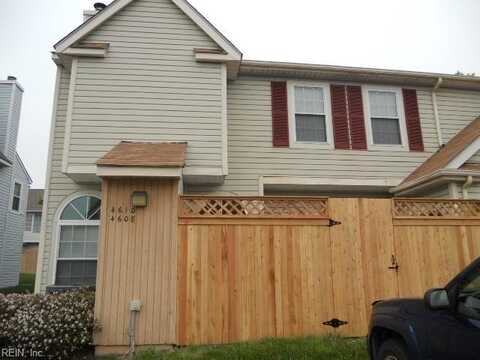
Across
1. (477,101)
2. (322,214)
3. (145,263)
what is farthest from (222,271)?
(477,101)

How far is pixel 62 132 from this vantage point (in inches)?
338

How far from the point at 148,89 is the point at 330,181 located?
4.98 meters

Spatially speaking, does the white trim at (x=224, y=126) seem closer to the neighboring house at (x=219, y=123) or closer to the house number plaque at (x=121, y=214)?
the neighboring house at (x=219, y=123)

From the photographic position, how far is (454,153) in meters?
8.37

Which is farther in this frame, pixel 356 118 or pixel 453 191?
pixel 356 118

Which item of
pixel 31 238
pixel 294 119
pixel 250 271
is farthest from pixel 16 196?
pixel 250 271

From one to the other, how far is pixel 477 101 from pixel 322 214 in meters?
7.41

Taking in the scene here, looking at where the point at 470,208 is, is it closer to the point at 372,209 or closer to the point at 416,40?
the point at 372,209

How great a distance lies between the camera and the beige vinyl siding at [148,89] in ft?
26.4

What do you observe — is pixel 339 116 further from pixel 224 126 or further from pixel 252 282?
pixel 252 282

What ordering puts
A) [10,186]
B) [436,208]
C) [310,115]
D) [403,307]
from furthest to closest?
[10,186], [310,115], [436,208], [403,307]

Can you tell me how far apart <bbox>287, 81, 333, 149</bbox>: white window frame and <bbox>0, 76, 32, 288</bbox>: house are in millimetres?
13013

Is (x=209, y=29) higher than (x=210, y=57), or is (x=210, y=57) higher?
(x=209, y=29)

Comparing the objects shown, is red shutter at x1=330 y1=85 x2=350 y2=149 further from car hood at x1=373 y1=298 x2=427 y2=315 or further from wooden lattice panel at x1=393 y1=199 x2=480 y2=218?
car hood at x1=373 y1=298 x2=427 y2=315
